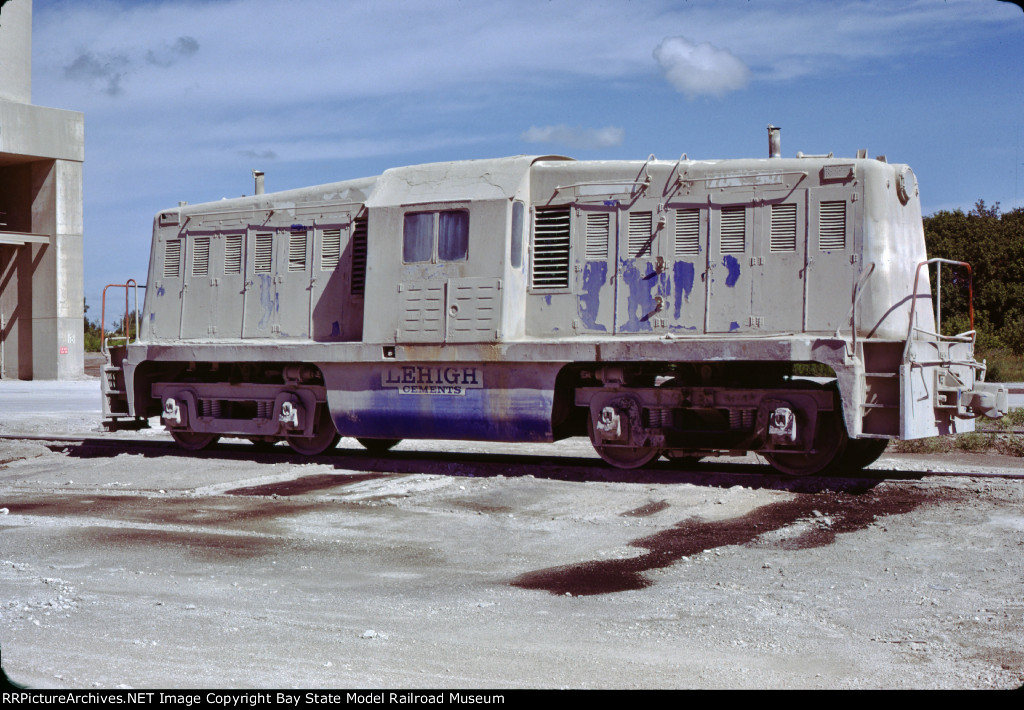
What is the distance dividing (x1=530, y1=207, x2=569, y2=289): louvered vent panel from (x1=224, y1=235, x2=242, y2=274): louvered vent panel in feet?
15.1

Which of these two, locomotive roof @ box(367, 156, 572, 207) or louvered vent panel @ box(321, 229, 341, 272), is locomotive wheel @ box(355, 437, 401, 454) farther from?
locomotive roof @ box(367, 156, 572, 207)

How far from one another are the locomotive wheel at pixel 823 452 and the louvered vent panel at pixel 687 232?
7.65ft

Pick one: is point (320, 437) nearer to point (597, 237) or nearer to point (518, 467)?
point (518, 467)

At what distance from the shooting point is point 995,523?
8750 millimetres

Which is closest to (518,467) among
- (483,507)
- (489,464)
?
(489,464)

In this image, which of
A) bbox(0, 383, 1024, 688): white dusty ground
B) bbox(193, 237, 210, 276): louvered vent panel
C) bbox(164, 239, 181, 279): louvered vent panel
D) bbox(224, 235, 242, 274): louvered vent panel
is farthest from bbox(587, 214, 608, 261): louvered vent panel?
bbox(164, 239, 181, 279): louvered vent panel

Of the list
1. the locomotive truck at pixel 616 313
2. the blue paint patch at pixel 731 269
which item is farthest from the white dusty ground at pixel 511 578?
the blue paint patch at pixel 731 269

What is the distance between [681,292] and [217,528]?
5.63 m

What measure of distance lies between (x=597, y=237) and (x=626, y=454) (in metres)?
2.57

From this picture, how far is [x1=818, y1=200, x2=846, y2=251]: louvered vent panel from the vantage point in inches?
431

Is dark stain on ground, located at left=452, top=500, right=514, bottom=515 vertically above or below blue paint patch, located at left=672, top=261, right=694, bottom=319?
below

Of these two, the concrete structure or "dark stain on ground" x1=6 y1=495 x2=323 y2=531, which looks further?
the concrete structure
